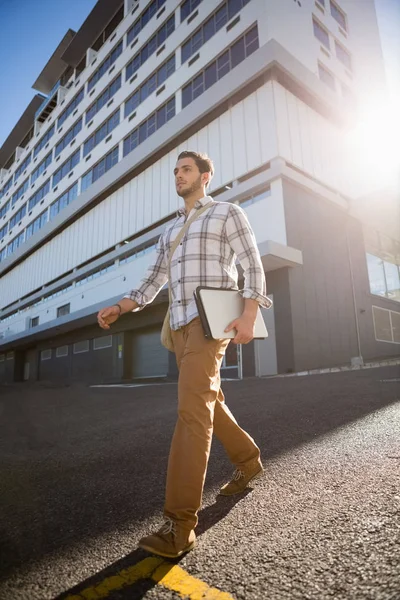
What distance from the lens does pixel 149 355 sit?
19.4 meters

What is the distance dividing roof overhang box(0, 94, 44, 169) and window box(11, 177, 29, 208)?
675cm

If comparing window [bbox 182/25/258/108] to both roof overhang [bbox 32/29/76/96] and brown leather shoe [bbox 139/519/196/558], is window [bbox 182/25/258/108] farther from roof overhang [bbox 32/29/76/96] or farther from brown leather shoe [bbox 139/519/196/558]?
roof overhang [bbox 32/29/76/96]

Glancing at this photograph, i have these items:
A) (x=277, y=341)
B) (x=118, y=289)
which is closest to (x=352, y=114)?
(x=277, y=341)

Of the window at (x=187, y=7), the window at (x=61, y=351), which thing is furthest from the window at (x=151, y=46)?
the window at (x=61, y=351)

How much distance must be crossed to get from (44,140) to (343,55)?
29910 mm

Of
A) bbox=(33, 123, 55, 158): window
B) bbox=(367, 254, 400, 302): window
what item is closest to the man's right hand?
bbox=(367, 254, 400, 302): window

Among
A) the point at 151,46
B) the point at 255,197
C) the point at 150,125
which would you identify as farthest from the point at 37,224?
the point at 255,197

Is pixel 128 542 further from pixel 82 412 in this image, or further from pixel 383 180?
pixel 383 180

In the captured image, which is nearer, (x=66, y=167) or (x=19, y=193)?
(x=66, y=167)

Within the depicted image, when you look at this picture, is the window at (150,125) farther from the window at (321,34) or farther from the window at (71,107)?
the window at (71,107)

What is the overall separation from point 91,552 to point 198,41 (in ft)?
76.4

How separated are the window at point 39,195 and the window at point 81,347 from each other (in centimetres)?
1765

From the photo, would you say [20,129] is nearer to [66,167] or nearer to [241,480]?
[66,167]

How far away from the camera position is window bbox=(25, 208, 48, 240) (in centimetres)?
3439
